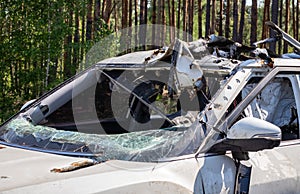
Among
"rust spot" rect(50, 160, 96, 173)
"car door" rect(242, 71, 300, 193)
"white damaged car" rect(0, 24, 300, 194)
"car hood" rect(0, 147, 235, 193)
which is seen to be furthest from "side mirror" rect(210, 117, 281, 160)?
"rust spot" rect(50, 160, 96, 173)

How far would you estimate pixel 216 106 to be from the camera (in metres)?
2.85

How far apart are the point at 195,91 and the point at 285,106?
83 centimetres

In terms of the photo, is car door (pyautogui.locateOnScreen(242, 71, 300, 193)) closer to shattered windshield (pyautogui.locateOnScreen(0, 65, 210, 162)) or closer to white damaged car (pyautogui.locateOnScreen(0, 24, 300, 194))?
white damaged car (pyautogui.locateOnScreen(0, 24, 300, 194))

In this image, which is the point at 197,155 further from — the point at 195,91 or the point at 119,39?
the point at 119,39

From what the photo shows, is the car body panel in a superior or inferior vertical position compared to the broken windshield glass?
inferior

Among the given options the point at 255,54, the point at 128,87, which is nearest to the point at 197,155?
the point at 255,54

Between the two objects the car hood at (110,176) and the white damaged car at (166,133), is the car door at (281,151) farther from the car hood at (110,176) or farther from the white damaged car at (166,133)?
the car hood at (110,176)

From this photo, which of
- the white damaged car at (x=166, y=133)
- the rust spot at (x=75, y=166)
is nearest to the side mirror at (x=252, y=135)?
the white damaged car at (x=166, y=133)

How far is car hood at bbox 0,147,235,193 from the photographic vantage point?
2.26 m

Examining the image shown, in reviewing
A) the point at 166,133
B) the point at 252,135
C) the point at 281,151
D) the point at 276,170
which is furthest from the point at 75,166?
the point at 281,151

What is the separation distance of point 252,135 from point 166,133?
0.69 metres

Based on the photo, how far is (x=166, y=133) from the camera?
3.02 meters

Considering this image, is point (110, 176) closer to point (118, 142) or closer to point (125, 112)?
point (118, 142)

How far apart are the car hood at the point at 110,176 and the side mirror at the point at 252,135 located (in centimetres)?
20
